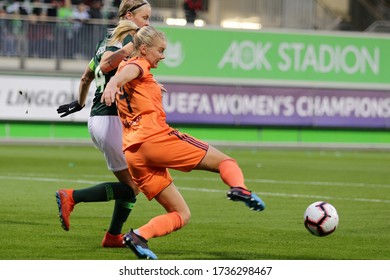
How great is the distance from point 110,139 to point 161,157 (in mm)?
1368

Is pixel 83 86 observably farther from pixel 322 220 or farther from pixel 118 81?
pixel 322 220

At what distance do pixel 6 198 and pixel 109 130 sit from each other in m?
5.50

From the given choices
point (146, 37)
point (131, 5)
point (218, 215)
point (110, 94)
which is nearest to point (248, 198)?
point (110, 94)

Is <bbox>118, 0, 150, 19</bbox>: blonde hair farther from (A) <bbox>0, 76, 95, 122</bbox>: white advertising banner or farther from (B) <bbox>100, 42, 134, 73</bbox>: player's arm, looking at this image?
(A) <bbox>0, 76, 95, 122</bbox>: white advertising banner

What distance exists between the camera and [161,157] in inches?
321

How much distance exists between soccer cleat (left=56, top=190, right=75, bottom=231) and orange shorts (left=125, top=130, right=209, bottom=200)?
1324 mm

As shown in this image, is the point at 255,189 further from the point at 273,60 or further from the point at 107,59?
the point at 273,60

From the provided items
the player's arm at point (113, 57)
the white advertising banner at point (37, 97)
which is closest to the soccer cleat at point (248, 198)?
the player's arm at point (113, 57)

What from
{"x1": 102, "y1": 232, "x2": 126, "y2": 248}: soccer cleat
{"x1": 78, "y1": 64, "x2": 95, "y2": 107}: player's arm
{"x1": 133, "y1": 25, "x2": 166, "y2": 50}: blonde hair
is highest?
{"x1": 133, "y1": 25, "x2": 166, "y2": 50}: blonde hair

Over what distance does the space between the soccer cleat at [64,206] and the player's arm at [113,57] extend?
1.24 meters

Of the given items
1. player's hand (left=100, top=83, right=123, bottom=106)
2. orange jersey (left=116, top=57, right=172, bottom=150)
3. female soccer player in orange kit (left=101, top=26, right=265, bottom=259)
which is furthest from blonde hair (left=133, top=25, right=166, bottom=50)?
player's hand (left=100, top=83, right=123, bottom=106)

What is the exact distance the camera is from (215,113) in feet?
102

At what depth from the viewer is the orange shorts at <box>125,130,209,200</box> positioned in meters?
8.16

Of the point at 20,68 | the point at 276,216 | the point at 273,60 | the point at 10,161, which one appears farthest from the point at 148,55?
the point at 273,60
